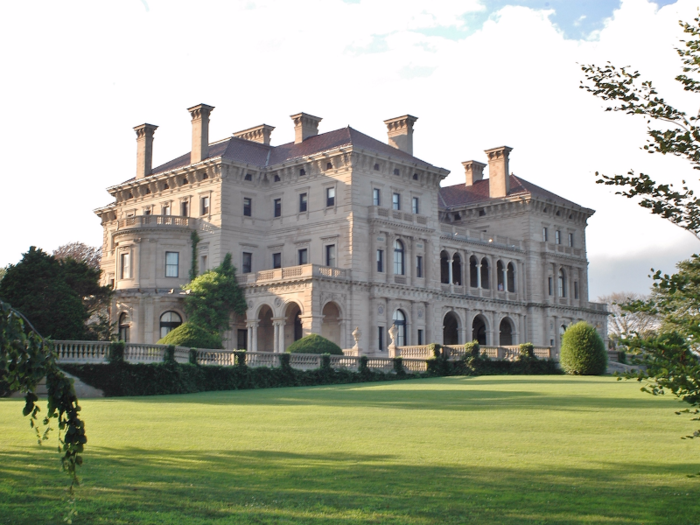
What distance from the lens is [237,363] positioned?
34.2 metres

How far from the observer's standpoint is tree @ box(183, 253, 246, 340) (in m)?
57.2

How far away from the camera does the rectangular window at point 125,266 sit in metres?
61.1

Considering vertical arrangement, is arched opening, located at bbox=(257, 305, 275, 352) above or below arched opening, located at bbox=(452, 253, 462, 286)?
below

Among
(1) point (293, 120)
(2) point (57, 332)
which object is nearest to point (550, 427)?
(2) point (57, 332)

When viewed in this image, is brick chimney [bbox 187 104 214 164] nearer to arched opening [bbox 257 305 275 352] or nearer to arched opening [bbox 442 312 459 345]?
arched opening [bbox 257 305 275 352]

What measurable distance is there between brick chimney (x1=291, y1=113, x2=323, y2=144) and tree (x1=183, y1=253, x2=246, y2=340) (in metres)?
13.8

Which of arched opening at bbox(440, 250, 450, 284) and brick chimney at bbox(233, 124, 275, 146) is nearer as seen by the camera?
arched opening at bbox(440, 250, 450, 284)

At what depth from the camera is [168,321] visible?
59.1 meters

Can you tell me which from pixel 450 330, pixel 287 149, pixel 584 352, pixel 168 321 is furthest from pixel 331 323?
pixel 584 352

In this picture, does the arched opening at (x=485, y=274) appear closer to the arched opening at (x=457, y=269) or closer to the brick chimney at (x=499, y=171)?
the arched opening at (x=457, y=269)

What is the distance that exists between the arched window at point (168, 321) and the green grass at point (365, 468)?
39417 mm

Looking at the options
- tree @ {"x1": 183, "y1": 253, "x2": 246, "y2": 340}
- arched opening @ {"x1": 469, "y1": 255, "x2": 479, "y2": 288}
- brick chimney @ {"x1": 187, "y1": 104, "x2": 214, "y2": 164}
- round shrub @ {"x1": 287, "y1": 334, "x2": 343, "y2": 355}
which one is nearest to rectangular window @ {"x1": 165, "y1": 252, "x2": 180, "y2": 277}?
Result: tree @ {"x1": 183, "y1": 253, "x2": 246, "y2": 340}

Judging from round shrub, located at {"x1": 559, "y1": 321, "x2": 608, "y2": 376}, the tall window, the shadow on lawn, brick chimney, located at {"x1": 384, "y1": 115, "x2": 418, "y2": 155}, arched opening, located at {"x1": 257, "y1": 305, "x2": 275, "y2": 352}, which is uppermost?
brick chimney, located at {"x1": 384, "y1": 115, "x2": 418, "y2": 155}

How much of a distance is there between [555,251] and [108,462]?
226 ft
